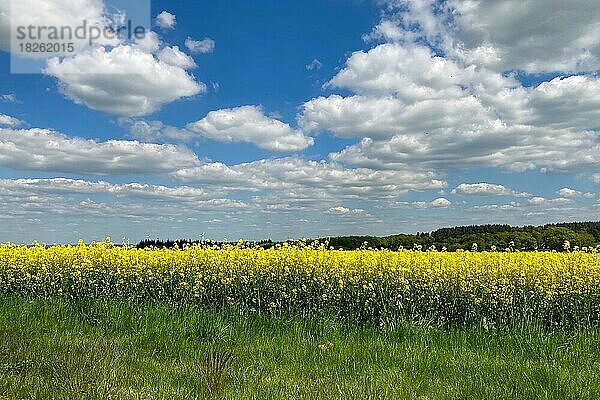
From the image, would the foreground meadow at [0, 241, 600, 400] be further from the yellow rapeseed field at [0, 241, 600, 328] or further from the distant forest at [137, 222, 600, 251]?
the distant forest at [137, 222, 600, 251]

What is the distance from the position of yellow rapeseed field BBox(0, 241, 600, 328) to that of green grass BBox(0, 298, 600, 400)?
3.65 ft

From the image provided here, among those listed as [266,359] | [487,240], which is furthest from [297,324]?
[487,240]

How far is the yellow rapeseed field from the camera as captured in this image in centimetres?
1033

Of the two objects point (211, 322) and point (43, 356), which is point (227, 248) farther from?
point (43, 356)

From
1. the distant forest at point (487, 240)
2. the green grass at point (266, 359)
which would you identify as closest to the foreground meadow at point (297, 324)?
the green grass at point (266, 359)

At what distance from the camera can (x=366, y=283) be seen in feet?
34.5

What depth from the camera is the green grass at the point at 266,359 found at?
5.76m

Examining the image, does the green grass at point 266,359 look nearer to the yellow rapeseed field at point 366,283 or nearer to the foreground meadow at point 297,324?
the foreground meadow at point 297,324

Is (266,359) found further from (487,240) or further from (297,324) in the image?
(487,240)

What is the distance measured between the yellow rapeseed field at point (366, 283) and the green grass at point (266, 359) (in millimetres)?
1113

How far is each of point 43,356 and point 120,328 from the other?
6.57 feet

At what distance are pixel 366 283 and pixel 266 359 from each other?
3.75m

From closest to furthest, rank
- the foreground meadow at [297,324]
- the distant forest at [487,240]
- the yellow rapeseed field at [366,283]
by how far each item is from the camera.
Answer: the foreground meadow at [297,324]
the yellow rapeseed field at [366,283]
the distant forest at [487,240]

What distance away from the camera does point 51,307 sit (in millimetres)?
10258
